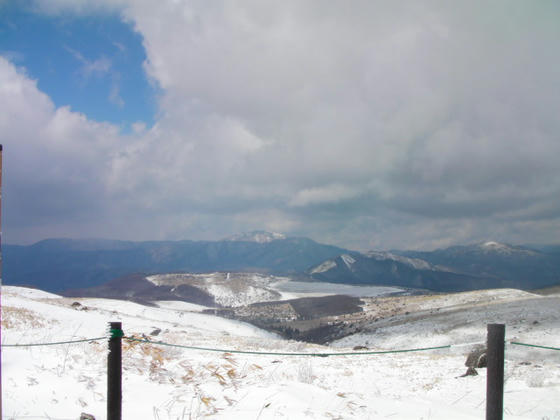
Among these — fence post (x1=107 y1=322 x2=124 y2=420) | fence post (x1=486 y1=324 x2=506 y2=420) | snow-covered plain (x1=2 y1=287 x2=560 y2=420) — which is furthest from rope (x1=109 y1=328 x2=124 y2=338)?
fence post (x1=486 y1=324 x2=506 y2=420)

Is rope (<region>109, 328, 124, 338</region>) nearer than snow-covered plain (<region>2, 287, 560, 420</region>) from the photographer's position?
Yes

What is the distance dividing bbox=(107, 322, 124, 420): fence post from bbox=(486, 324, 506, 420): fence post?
6092 millimetres

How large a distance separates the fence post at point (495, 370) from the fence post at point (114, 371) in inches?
240

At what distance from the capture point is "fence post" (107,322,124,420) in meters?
6.27

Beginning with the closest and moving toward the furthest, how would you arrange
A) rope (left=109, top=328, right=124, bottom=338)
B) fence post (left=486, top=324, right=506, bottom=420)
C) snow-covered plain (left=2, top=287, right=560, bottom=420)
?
1. fence post (left=486, top=324, right=506, bottom=420)
2. rope (left=109, top=328, right=124, bottom=338)
3. snow-covered plain (left=2, top=287, right=560, bottom=420)

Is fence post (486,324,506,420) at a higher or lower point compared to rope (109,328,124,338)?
lower

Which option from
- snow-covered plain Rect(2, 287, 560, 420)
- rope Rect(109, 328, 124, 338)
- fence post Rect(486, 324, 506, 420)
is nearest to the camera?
fence post Rect(486, 324, 506, 420)

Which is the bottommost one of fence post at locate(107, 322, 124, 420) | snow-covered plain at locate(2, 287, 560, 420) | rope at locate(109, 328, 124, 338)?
snow-covered plain at locate(2, 287, 560, 420)

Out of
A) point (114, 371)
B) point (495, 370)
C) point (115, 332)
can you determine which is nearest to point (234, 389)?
point (114, 371)

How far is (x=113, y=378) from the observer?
637 centimetres

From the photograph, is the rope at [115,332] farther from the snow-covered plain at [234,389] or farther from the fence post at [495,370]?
the fence post at [495,370]

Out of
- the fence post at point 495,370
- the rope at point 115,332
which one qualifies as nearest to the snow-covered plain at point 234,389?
the fence post at point 495,370

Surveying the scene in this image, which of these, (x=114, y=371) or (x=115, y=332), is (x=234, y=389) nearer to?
(x=114, y=371)

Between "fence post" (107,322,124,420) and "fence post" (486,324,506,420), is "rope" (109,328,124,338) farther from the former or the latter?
"fence post" (486,324,506,420)
